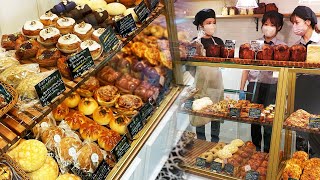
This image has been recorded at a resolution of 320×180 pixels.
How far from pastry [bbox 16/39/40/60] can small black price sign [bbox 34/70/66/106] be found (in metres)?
0.37

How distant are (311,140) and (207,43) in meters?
1.00

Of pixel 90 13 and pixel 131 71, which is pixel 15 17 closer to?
pixel 90 13

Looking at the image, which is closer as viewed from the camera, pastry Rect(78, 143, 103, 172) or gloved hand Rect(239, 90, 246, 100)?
pastry Rect(78, 143, 103, 172)

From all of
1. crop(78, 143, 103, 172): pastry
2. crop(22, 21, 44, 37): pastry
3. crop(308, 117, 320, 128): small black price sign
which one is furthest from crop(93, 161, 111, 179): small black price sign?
crop(308, 117, 320, 128): small black price sign

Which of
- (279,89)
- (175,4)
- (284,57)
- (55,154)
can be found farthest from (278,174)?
(55,154)

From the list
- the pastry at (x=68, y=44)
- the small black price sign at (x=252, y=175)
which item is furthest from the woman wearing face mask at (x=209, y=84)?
the pastry at (x=68, y=44)

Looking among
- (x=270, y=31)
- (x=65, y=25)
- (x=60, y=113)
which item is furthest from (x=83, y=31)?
(x=270, y=31)

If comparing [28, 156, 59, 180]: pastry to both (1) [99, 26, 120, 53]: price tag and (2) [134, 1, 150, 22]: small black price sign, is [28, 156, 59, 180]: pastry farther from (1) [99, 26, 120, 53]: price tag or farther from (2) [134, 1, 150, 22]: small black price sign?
(2) [134, 1, 150, 22]: small black price sign

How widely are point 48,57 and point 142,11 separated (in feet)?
2.19

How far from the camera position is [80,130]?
180 centimetres

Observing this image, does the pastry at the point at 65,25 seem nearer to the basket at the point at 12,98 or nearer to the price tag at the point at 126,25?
the price tag at the point at 126,25

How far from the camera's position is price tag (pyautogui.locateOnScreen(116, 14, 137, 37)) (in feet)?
6.21

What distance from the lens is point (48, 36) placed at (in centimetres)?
172

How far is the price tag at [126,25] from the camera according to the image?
1.89 m
